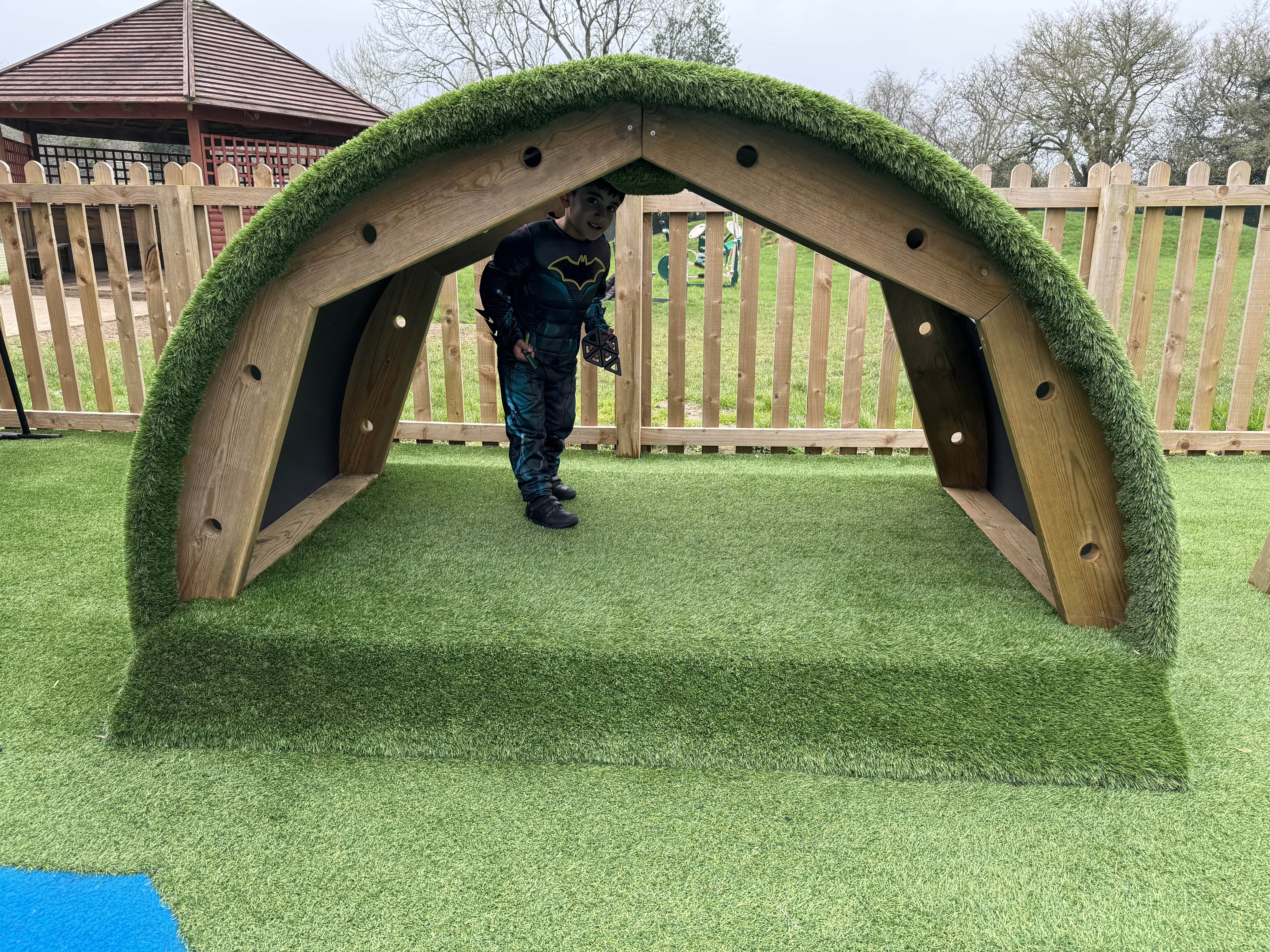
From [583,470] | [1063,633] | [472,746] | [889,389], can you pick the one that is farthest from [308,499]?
[889,389]

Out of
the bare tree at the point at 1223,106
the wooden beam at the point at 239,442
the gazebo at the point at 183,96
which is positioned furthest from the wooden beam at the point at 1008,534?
the bare tree at the point at 1223,106

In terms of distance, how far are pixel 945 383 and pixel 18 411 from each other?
590 centimetres

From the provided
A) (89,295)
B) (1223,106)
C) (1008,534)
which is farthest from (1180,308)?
(1223,106)

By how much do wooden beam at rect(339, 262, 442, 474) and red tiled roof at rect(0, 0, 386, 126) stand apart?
1493 centimetres

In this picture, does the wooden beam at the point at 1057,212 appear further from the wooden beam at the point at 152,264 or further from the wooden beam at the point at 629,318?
the wooden beam at the point at 152,264

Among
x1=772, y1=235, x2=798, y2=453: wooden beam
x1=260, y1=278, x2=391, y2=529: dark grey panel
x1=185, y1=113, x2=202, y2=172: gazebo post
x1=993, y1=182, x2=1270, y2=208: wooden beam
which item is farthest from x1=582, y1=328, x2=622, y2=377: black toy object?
x1=185, y1=113, x2=202, y2=172: gazebo post

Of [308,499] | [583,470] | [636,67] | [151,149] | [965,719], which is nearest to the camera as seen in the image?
[636,67]

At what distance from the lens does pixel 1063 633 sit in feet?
7.38

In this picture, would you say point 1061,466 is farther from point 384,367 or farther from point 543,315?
point 384,367

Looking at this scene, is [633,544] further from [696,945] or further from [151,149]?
[151,149]

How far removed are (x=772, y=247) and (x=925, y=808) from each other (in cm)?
2280

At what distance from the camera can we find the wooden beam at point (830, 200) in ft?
6.75

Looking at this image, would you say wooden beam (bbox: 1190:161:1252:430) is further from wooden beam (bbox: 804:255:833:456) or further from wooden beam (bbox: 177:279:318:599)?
wooden beam (bbox: 177:279:318:599)

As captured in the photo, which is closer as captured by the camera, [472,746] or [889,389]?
[472,746]
